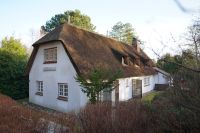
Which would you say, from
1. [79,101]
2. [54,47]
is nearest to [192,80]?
[79,101]

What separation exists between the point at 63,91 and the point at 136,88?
10.2 meters

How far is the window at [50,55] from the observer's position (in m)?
21.0

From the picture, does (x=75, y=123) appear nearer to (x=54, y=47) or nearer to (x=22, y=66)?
(x=54, y=47)

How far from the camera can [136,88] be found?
1093 inches

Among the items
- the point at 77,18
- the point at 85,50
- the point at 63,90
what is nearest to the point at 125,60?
the point at 85,50

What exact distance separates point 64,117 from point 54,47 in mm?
14208

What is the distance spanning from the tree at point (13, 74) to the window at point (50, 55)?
464 cm

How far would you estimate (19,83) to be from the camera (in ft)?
84.0

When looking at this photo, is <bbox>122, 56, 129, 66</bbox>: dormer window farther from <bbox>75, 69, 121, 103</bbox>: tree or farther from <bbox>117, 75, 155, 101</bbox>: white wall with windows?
<bbox>75, 69, 121, 103</bbox>: tree

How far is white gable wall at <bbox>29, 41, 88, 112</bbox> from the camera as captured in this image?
A: 1872 centimetres

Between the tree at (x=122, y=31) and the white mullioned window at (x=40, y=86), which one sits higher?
the tree at (x=122, y=31)

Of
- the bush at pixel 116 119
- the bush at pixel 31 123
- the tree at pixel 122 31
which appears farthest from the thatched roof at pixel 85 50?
the tree at pixel 122 31

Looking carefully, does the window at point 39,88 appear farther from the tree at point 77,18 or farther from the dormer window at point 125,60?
the tree at point 77,18

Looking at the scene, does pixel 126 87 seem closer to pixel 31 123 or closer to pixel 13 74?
pixel 13 74
